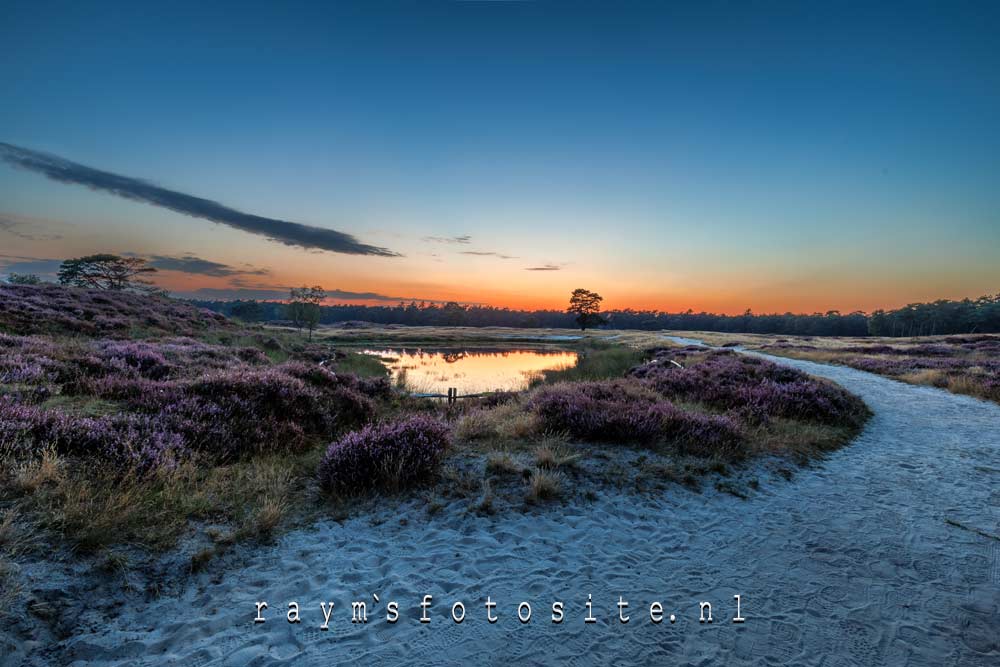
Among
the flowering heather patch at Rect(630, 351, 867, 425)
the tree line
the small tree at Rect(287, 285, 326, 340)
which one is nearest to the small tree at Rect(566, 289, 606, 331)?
the tree line

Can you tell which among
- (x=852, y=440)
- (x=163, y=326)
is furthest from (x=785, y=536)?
(x=163, y=326)

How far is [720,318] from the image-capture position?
547ft

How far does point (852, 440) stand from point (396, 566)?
40.0ft

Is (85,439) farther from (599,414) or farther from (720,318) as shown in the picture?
(720,318)

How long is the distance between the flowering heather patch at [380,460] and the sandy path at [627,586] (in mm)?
757

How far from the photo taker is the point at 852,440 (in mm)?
10562

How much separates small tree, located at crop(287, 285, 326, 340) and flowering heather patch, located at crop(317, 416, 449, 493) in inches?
2180

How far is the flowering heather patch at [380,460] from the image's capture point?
654cm

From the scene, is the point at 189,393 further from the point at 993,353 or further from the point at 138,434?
the point at 993,353

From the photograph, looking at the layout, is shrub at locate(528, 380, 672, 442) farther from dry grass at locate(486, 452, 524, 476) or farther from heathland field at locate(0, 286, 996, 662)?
dry grass at locate(486, 452, 524, 476)

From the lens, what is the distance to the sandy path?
3553 millimetres

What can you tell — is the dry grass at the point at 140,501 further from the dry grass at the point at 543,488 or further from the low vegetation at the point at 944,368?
the low vegetation at the point at 944,368

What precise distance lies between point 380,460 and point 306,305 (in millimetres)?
57663

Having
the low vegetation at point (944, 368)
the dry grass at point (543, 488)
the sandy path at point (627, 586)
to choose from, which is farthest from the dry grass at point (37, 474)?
the low vegetation at point (944, 368)
